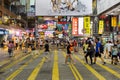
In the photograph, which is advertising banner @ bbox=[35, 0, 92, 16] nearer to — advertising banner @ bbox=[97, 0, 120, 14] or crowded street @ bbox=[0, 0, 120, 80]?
crowded street @ bbox=[0, 0, 120, 80]

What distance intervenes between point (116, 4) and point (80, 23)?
26312mm

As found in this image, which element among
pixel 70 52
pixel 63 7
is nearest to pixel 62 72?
pixel 70 52

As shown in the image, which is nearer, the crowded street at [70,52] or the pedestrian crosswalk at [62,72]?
the pedestrian crosswalk at [62,72]

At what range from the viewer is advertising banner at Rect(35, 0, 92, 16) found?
43281mm

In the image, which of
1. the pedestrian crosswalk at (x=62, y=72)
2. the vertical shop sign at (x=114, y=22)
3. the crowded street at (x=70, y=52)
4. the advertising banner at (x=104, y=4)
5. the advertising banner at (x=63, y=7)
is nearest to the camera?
the pedestrian crosswalk at (x=62, y=72)

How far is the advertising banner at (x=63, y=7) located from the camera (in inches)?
1704

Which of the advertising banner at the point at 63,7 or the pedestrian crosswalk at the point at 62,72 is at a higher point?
the advertising banner at the point at 63,7

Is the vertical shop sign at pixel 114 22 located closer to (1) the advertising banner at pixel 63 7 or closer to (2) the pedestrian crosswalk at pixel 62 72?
(1) the advertising banner at pixel 63 7

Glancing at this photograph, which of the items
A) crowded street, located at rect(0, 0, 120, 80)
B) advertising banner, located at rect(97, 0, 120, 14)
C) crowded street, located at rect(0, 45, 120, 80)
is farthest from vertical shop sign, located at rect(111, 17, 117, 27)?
crowded street, located at rect(0, 45, 120, 80)

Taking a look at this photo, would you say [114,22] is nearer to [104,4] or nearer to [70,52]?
[104,4]

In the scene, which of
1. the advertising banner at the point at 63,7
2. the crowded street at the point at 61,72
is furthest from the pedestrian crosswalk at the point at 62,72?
the advertising banner at the point at 63,7

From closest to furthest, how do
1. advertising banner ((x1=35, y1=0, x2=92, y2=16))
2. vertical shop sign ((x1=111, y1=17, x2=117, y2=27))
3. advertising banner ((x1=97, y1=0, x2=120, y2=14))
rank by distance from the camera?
advertising banner ((x1=97, y1=0, x2=120, y2=14)), advertising banner ((x1=35, y1=0, x2=92, y2=16)), vertical shop sign ((x1=111, y1=17, x2=117, y2=27))

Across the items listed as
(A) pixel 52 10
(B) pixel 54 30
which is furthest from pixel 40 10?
(B) pixel 54 30

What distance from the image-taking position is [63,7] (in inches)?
1752
